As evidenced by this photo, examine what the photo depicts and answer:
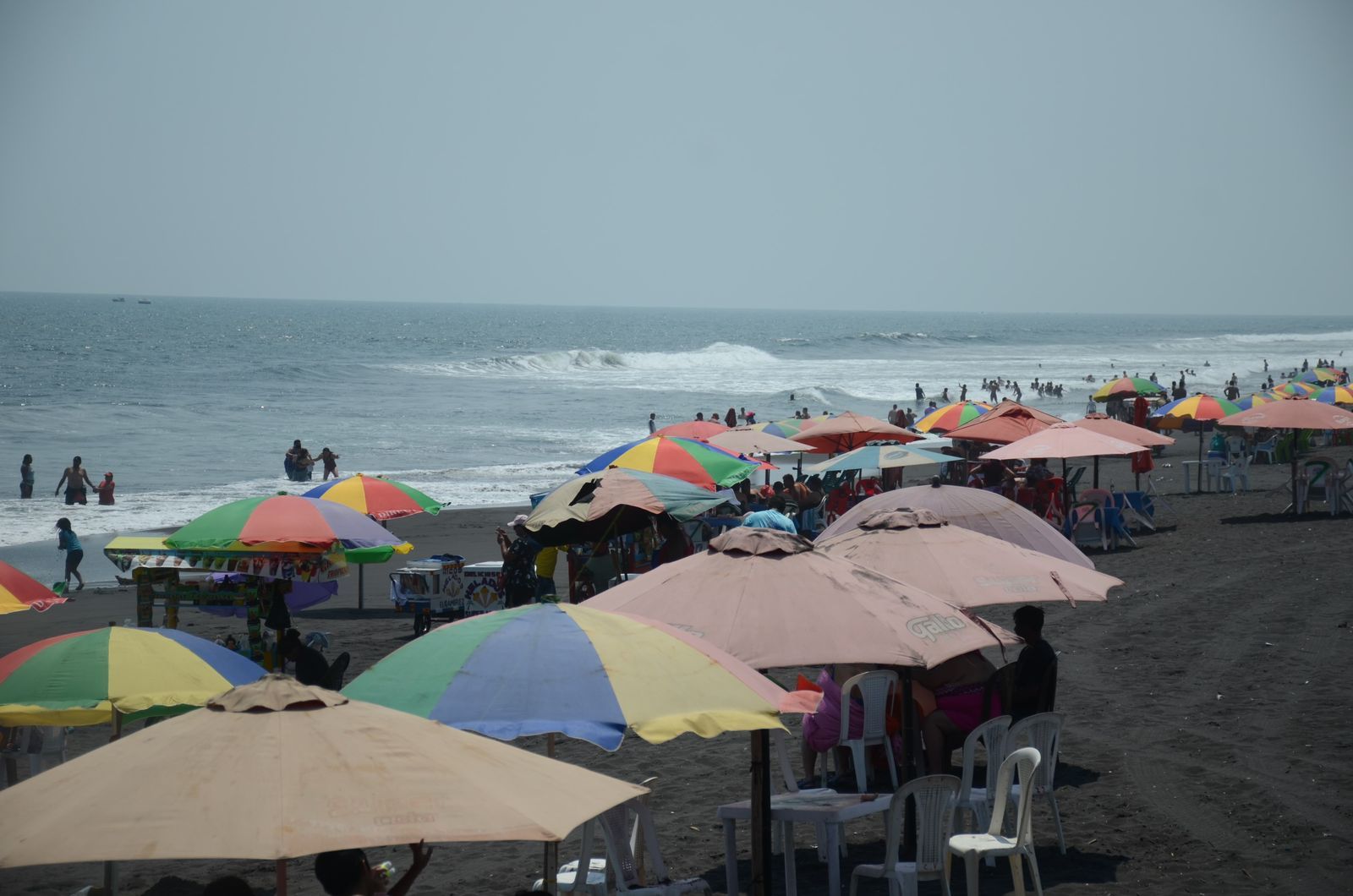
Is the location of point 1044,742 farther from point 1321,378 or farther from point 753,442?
point 1321,378

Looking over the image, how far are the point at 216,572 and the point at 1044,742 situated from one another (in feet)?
22.9

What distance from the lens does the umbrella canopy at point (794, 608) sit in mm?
4836

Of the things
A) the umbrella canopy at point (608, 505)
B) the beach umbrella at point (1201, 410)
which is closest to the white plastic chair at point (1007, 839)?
the umbrella canopy at point (608, 505)

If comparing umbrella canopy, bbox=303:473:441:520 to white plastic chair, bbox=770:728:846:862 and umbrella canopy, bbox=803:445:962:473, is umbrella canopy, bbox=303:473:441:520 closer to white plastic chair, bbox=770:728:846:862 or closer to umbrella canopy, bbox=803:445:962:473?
umbrella canopy, bbox=803:445:962:473

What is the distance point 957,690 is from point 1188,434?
32809 mm

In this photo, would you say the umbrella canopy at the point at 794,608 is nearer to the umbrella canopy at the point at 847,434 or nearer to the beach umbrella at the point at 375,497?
the beach umbrella at the point at 375,497

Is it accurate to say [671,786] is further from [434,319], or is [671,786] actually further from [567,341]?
[434,319]

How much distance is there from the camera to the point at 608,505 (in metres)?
9.39

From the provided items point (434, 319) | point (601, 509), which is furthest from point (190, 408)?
point (434, 319)

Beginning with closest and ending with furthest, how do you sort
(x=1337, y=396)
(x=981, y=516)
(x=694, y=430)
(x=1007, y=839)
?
1. (x=1007, y=839)
2. (x=981, y=516)
3. (x=694, y=430)
4. (x=1337, y=396)

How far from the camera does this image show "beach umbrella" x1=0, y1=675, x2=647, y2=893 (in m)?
2.88

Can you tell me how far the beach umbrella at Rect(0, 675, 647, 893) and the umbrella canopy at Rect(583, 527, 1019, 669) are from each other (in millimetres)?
1531

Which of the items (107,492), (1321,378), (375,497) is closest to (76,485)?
(107,492)

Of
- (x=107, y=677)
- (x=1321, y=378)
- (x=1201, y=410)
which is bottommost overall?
(x=107, y=677)
